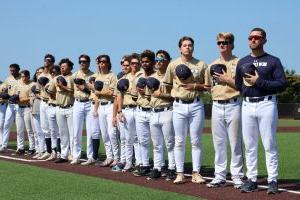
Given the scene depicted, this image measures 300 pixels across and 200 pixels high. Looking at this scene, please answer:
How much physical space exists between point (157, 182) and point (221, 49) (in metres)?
2.49

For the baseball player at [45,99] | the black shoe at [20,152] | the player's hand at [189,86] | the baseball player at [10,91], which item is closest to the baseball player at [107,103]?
the baseball player at [45,99]

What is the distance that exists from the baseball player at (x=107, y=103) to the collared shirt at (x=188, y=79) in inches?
108

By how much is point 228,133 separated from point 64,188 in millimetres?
2648

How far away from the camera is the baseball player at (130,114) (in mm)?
10922

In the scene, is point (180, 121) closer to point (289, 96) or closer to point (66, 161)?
point (66, 161)

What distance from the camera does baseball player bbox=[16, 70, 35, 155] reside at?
14.9 meters

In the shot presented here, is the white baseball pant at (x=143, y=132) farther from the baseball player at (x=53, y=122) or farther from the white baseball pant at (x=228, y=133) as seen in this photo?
the baseball player at (x=53, y=122)

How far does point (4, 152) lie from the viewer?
15734 millimetres

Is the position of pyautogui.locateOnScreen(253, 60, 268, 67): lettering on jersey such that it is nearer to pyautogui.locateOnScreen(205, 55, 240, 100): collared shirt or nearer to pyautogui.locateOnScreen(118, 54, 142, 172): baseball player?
pyautogui.locateOnScreen(205, 55, 240, 100): collared shirt

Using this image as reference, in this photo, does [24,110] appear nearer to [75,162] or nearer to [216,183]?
[75,162]

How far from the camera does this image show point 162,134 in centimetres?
1001

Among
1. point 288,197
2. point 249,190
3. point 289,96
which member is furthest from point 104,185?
point 289,96

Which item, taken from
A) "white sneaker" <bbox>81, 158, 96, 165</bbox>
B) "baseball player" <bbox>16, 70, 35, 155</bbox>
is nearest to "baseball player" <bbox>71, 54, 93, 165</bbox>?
"white sneaker" <bbox>81, 158, 96, 165</bbox>

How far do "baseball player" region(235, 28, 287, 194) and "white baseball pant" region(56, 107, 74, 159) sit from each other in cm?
570
